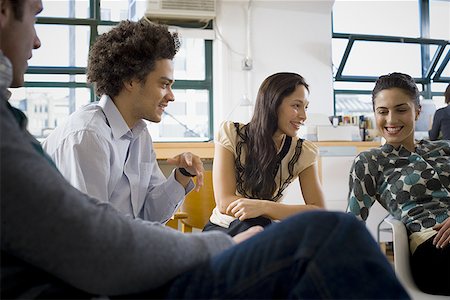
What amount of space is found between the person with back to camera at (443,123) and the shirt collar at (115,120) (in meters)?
2.91

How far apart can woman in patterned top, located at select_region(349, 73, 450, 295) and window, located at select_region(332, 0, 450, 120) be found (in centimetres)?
337

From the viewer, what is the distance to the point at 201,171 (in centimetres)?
169

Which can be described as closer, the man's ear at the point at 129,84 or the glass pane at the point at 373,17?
the man's ear at the point at 129,84

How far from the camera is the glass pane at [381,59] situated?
545 cm

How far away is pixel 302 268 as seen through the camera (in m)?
0.64

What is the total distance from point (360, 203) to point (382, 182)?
153 mm

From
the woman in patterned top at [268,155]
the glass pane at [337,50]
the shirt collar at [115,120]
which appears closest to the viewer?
the shirt collar at [115,120]

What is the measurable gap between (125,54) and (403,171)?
3.85ft

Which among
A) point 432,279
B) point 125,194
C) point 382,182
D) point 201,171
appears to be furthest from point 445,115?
point 125,194

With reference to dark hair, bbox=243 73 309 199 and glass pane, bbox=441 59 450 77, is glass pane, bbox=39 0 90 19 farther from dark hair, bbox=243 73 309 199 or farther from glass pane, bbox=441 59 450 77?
glass pane, bbox=441 59 450 77

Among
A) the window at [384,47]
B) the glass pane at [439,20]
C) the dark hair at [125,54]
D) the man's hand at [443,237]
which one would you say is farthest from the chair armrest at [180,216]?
the glass pane at [439,20]

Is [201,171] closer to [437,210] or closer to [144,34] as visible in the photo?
[144,34]

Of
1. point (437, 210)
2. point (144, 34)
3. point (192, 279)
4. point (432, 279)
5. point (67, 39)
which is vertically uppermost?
point (67, 39)

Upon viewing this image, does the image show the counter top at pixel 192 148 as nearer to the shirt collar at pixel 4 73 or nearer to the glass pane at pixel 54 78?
the glass pane at pixel 54 78
